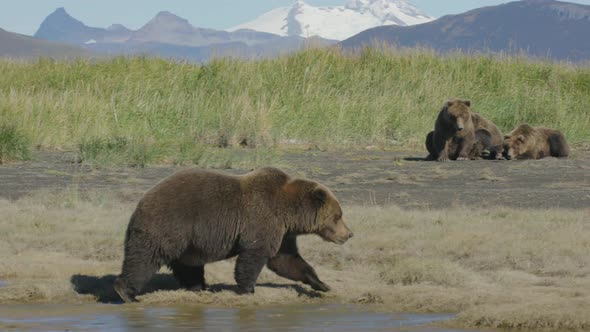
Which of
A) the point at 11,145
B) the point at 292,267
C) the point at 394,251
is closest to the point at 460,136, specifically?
the point at 11,145

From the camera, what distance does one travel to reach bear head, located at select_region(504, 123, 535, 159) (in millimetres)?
20234

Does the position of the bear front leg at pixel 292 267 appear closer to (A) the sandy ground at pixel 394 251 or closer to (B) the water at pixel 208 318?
(A) the sandy ground at pixel 394 251

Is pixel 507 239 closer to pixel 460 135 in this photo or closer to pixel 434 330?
pixel 434 330

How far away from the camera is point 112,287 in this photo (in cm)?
902

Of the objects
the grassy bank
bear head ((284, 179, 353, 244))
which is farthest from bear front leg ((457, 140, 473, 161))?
bear head ((284, 179, 353, 244))

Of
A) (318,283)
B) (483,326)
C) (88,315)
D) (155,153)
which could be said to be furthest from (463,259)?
(155,153)

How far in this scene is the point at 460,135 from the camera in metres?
19.4

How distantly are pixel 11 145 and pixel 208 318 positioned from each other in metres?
11.4

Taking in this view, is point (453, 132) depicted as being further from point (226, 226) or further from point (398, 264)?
point (226, 226)

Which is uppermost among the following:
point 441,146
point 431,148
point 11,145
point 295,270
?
point 295,270

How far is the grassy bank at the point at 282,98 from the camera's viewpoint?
2197 centimetres

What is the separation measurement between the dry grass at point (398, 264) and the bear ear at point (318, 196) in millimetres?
708

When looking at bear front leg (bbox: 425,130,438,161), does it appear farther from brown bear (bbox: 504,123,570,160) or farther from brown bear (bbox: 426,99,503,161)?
brown bear (bbox: 504,123,570,160)

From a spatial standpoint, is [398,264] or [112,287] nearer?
[112,287]
